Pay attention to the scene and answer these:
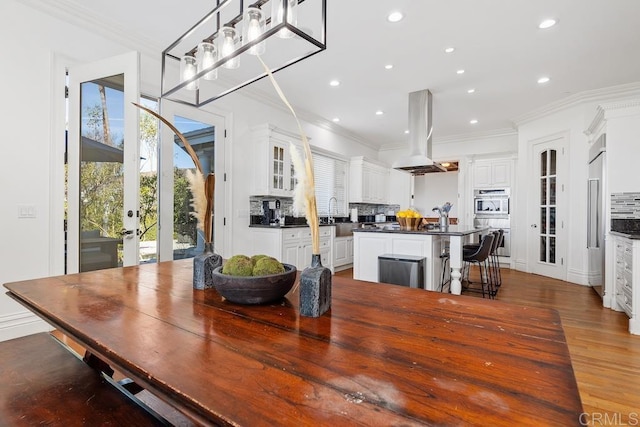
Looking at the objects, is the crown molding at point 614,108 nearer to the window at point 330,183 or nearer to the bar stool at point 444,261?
the bar stool at point 444,261

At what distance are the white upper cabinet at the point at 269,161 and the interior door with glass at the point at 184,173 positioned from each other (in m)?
0.55

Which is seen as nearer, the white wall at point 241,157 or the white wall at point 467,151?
the white wall at point 241,157

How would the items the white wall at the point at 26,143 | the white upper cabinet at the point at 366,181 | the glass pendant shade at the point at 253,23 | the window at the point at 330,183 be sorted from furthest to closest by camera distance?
1. the white upper cabinet at the point at 366,181
2. the window at the point at 330,183
3. the white wall at the point at 26,143
4. the glass pendant shade at the point at 253,23

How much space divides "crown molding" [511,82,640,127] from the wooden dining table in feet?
18.0

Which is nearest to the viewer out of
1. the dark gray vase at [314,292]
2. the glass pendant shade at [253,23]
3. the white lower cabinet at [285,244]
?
A: the dark gray vase at [314,292]

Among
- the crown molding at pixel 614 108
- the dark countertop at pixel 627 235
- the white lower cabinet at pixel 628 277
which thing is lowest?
the white lower cabinet at pixel 628 277

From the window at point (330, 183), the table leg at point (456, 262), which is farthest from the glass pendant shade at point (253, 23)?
the window at point (330, 183)

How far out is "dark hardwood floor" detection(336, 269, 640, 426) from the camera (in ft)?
5.74

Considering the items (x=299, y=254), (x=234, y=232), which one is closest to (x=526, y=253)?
(x=299, y=254)

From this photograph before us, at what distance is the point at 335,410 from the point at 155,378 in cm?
36

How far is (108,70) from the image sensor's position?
2758 millimetres

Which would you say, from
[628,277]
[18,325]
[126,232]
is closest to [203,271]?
[126,232]

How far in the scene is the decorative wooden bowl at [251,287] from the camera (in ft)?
3.43

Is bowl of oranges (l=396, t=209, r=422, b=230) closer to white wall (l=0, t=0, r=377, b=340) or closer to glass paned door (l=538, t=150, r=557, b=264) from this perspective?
glass paned door (l=538, t=150, r=557, b=264)
